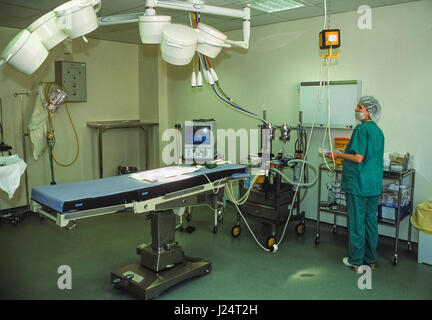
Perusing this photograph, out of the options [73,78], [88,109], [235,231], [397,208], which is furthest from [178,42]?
[88,109]

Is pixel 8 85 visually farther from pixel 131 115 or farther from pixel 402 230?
pixel 402 230

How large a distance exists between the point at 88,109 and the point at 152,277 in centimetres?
335

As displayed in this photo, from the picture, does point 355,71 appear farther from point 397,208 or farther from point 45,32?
point 45,32

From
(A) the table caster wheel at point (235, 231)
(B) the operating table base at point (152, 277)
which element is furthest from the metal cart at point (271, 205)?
(B) the operating table base at point (152, 277)

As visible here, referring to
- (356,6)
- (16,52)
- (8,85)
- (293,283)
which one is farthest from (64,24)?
(8,85)

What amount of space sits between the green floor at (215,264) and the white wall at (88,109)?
0.98 metres

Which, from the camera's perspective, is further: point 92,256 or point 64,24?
point 92,256

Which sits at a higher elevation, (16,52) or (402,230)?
(16,52)

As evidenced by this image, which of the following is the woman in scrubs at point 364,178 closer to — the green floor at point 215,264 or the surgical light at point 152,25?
the green floor at point 215,264

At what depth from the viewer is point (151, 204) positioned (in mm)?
2736

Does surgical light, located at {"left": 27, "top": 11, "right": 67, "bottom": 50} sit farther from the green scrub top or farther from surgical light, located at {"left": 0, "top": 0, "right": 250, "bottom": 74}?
the green scrub top

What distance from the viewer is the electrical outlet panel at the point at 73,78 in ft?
16.9
